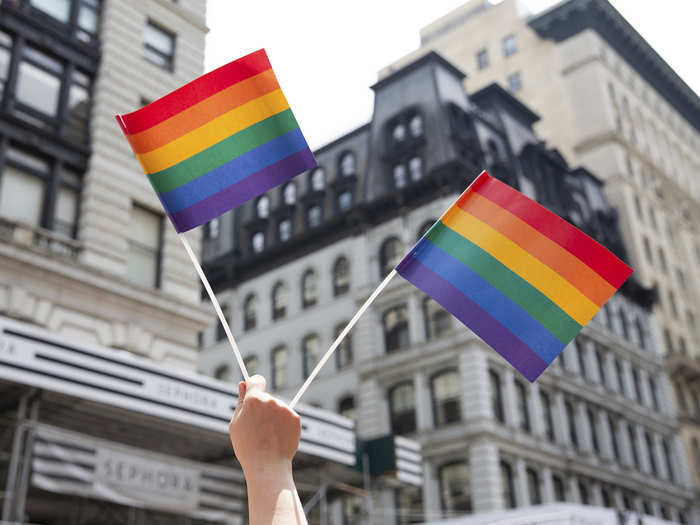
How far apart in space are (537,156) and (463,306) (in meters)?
40.7

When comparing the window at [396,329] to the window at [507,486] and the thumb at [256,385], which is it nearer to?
the window at [507,486]

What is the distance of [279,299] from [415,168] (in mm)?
10319

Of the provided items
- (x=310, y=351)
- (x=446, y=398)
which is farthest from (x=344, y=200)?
(x=446, y=398)

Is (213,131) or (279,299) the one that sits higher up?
(279,299)

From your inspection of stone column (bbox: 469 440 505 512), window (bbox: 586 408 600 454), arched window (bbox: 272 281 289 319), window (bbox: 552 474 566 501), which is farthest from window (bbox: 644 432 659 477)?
arched window (bbox: 272 281 289 319)

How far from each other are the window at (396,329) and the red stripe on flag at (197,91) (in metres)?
30.7

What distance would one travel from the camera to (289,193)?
44688 mm

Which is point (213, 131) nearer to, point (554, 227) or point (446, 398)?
point (554, 227)

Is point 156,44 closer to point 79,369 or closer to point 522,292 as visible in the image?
point 79,369

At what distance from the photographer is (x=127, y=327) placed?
1767 cm

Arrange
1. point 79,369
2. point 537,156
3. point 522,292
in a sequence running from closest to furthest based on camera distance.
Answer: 1. point 522,292
2. point 79,369
3. point 537,156

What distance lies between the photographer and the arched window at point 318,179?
4323 centimetres

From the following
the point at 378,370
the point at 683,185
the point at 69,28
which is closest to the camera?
the point at 69,28

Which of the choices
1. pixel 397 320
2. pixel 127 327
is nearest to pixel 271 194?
pixel 397 320
